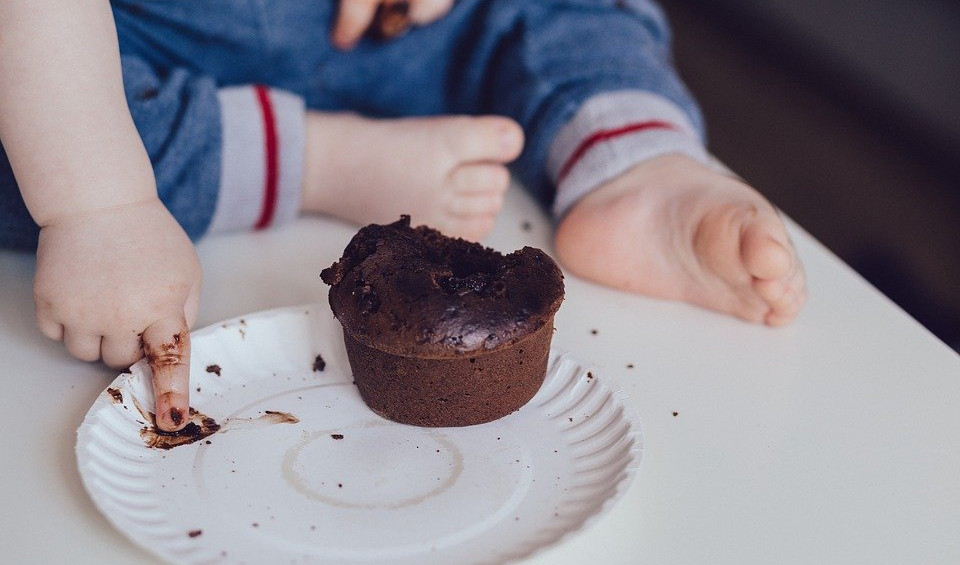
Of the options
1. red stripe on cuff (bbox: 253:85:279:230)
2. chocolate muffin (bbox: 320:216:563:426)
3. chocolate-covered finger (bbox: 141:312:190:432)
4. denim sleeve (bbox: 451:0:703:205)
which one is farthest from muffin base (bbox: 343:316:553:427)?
denim sleeve (bbox: 451:0:703:205)

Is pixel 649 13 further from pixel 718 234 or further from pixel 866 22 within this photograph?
pixel 718 234

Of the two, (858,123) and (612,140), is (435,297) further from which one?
(858,123)

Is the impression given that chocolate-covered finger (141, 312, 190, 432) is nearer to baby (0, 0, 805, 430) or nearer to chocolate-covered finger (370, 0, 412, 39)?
baby (0, 0, 805, 430)

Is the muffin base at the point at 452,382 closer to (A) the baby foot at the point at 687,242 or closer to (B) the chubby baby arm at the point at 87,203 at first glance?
(B) the chubby baby arm at the point at 87,203

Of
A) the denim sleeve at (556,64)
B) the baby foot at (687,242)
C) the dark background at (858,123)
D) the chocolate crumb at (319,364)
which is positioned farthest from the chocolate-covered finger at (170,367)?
the dark background at (858,123)

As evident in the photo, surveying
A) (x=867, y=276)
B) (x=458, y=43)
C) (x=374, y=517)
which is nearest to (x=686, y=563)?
(x=374, y=517)
